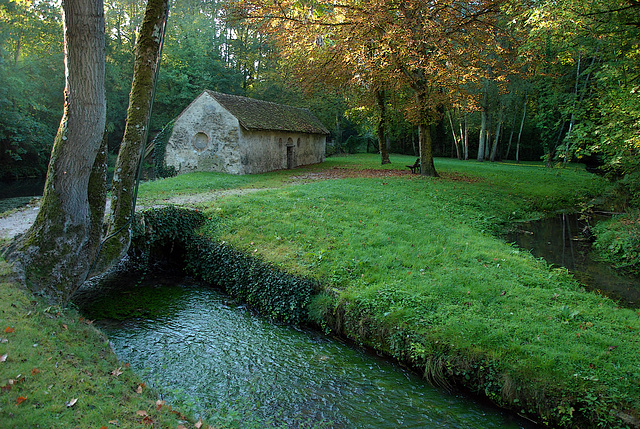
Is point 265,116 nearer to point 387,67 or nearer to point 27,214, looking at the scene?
point 387,67

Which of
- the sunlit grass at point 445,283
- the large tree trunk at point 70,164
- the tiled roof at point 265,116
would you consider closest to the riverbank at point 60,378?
the large tree trunk at point 70,164

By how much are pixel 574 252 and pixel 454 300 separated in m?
7.14

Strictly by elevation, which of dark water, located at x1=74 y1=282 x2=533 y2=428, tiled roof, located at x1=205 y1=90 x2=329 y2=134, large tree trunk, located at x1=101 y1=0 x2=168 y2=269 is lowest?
dark water, located at x1=74 y1=282 x2=533 y2=428

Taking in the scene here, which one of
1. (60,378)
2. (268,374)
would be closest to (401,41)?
(268,374)

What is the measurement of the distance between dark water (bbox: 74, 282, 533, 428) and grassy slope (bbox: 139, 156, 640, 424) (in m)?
0.47

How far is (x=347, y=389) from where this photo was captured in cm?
597

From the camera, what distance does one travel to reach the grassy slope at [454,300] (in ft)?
18.0

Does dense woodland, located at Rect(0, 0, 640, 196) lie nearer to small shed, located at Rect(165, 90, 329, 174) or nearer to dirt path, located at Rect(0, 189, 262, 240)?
small shed, located at Rect(165, 90, 329, 174)

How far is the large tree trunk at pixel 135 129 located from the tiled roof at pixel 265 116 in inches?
527

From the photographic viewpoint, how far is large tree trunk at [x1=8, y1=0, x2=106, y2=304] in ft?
19.7

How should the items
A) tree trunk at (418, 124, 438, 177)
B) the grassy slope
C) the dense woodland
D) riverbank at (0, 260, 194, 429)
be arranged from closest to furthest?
riverbank at (0, 260, 194, 429) < the grassy slope < the dense woodland < tree trunk at (418, 124, 438, 177)

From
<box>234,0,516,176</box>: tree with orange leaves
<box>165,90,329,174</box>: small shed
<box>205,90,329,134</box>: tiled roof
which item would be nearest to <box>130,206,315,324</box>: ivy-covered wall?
<box>234,0,516,176</box>: tree with orange leaves

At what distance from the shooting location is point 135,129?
7367 millimetres

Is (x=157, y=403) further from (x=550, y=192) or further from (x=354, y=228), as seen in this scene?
(x=550, y=192)
